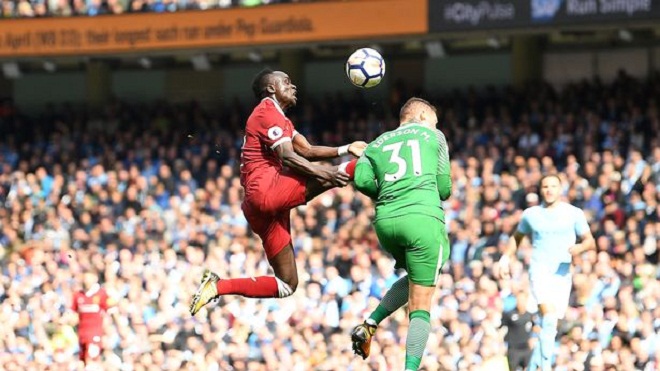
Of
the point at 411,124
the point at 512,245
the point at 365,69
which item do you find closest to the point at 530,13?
the point at 512,245

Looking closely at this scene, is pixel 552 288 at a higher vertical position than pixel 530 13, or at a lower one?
lower

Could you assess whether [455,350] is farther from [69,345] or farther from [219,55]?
[219,55]

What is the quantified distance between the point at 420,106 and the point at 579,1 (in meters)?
12.8

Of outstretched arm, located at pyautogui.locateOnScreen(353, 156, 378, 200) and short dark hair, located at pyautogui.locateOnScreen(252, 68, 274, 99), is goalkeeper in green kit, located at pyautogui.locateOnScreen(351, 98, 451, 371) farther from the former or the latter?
short dark hair, located at pyautogui.locateOnScreen(252, 68, 274, 99)

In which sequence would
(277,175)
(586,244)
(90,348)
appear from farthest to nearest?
1. (90,348)
2. (586,244)
3. (277,175)

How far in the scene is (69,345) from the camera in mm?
20422

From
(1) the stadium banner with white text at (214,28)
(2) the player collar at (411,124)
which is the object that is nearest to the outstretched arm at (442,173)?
(2) the player collar at (411,124)

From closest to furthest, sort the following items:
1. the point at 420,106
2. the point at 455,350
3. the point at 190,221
A: the point at 420,106 → the point at 455,350 → the point at 190,221

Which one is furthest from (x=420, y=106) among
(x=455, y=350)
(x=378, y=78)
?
(x=455, y=350)

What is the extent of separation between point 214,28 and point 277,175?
50.2 ft

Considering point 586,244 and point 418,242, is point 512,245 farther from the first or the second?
point 418,242

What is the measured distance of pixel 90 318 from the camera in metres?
19.7

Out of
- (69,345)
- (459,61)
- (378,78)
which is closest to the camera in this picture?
(378,78)

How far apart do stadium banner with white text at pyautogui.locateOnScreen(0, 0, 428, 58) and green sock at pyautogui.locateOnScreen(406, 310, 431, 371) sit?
1446 centimetres
